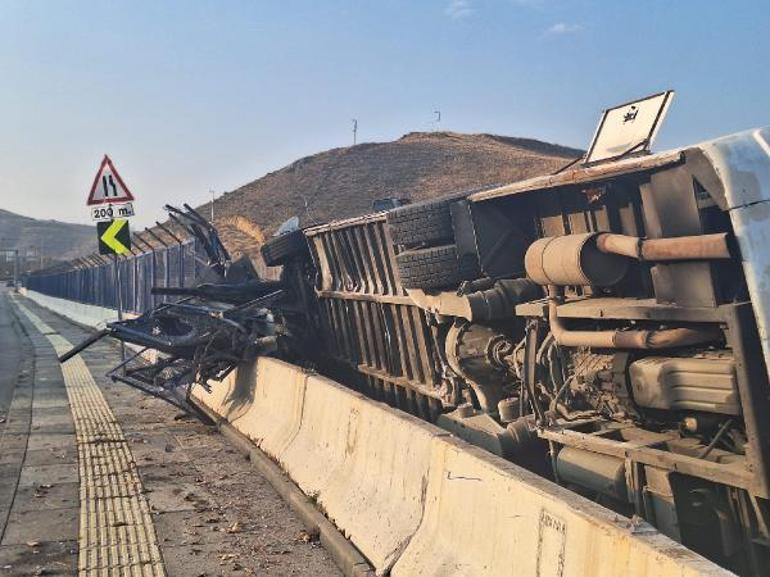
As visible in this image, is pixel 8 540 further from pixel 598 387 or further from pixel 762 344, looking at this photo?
pixel 762 344

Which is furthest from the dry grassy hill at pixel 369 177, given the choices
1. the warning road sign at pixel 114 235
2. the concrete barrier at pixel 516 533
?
the concrete barrier at pixel 516 533

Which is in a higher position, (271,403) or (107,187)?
(107,187)

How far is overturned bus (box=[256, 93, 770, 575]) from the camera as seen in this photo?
15.5 ft

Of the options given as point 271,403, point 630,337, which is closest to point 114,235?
point 271,403

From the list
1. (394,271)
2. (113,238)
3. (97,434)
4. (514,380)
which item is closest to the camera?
(514,380)

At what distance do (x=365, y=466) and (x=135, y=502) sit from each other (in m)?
2.42

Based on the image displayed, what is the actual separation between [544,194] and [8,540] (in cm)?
527

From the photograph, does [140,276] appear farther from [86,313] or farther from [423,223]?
[423,223]

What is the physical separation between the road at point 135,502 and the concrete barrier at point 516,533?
126 centimetres

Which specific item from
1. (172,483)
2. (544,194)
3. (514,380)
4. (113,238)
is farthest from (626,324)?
(113,238)

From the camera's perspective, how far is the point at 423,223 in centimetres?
873

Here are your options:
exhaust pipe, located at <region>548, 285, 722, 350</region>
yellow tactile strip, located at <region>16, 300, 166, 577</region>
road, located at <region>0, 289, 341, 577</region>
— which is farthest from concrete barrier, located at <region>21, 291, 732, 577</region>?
yellow tactile strip, located at <region>16, 300, 166, 577</region>

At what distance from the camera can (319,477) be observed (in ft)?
24.3

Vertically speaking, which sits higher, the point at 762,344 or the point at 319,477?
the point at 762,344
